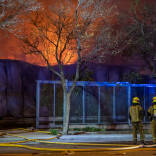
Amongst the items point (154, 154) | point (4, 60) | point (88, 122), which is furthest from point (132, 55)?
point (154, 154)

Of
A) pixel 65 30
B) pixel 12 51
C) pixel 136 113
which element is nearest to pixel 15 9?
pixel 65 30

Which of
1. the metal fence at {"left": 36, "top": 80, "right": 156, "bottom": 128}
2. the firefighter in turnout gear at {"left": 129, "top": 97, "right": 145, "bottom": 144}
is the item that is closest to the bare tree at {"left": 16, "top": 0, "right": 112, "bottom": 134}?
the metal fence at {"left": 36, "top": 80, "right": 156, "bottom": 128}

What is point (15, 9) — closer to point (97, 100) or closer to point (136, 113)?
point (97, 100)

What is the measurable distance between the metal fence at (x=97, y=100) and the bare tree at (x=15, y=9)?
4027 mm

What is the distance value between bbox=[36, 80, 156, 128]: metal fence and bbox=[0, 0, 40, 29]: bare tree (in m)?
4.03

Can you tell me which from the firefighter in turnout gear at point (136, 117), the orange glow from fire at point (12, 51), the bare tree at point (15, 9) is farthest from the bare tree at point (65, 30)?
A: the orange glow from fire at point (12, 51)

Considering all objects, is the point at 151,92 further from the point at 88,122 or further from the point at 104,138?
Answer: the point at 104,138

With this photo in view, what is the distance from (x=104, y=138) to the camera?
12.1 m

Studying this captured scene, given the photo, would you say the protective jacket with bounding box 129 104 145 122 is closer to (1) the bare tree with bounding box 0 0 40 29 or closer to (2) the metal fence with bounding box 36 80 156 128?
(2) the metal fence with bounding box 36 80 156 128

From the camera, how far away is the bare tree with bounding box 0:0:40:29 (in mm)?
13216

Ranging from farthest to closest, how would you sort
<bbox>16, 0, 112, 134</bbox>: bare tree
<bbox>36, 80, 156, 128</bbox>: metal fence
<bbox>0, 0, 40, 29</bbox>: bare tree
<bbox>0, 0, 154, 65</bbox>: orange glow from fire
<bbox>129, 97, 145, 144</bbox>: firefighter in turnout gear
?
<bbox>0, 0, 154, 65</bbox>: orange glow from fire, <bbox>36, 80, 156, 128</bbox>: metal fence, <bbox>16, 0, 112, 134</bbox>: bare tree, <bbox>0, 0, 40, 29</bbox>: bare tree, <bbox>129, 97, 145, 144</bbox>: firefighter in turnout gear

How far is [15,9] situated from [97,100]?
287 inches

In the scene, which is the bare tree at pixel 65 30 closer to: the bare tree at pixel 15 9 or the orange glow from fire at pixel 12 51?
the bare tree at pixel 15 9

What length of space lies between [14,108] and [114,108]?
27.9ft
